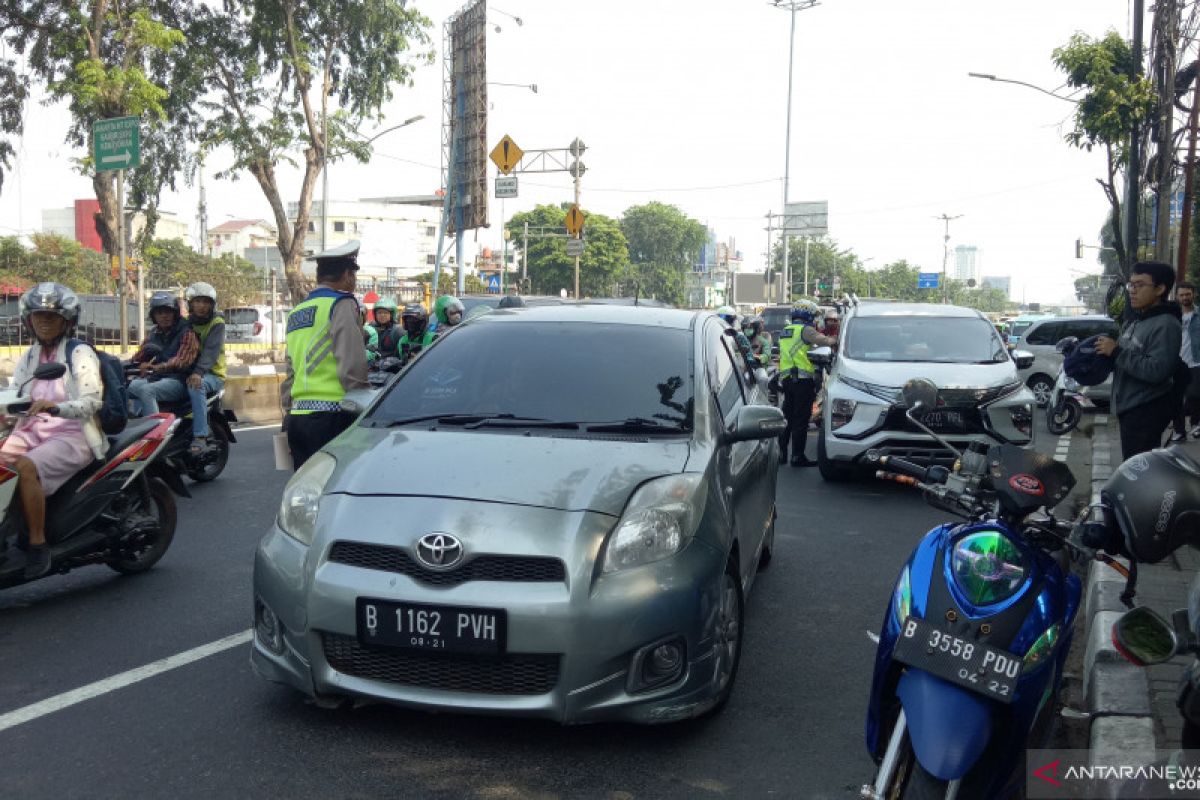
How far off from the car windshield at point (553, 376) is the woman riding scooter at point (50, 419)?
1841 mm

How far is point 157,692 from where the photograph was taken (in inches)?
171

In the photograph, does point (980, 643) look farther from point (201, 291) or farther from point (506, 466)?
point (201, 291)

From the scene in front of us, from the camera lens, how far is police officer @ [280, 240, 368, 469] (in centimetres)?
561

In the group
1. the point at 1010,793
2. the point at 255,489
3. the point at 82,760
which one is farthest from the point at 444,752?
the point at 255,489

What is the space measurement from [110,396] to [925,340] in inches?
298

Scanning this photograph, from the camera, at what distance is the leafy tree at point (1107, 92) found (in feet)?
52.4

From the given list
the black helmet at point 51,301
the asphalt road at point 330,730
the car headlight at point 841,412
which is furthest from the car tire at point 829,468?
the black helmet at point 51,301

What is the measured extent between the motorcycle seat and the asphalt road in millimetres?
787

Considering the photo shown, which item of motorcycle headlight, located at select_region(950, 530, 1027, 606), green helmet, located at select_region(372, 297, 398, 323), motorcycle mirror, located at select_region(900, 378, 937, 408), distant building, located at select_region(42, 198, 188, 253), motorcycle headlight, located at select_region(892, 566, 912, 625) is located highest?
distant building, located at select_region(42, 198, 188, 253)

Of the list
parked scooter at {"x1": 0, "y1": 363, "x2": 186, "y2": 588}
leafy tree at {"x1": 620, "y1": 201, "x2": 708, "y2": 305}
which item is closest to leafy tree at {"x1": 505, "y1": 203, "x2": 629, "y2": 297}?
leafy tree at {"x1": 620, "y1": 201, "x2": 708, "y2": 305}

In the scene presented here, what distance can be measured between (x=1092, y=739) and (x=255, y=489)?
7146 mm

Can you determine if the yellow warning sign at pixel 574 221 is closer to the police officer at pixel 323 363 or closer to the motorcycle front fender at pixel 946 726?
the police officer at pixel 323 363

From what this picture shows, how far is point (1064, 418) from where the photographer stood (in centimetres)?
1599

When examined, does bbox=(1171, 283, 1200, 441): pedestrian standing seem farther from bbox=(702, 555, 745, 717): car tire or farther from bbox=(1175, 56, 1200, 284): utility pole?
bbox=(702, 555, 745, 717): car tire
